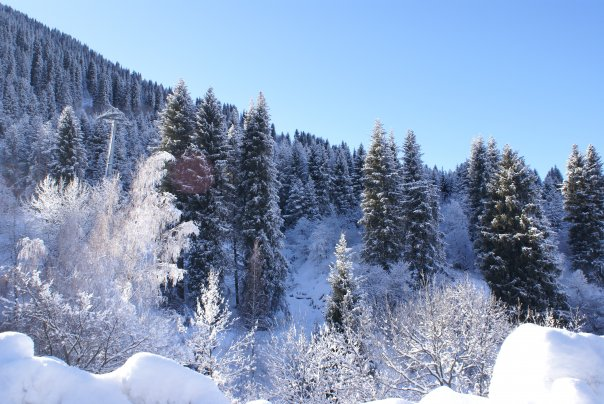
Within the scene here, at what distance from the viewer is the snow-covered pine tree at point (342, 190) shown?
2044 inches

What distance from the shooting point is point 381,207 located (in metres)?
32.6

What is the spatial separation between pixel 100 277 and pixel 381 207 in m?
23.0

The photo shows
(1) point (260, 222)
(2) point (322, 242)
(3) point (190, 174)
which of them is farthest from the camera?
(2) point (322, 242)

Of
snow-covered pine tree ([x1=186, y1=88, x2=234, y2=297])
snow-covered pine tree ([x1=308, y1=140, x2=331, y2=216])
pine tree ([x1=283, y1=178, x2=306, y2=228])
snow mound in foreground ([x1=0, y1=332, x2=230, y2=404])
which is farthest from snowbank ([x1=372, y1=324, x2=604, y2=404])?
snow-covered pine tree ([x1=308, y1=140, x2=331, y2=216])

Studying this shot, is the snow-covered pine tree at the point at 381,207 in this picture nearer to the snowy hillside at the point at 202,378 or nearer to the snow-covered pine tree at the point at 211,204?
the snow-covered pine tree at the point at 211,204

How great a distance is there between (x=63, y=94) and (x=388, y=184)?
4072 inches

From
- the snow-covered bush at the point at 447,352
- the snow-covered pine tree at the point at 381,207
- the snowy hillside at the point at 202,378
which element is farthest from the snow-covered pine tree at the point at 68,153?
the snowy hillside at the point at 202,378

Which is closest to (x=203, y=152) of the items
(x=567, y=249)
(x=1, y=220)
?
(x=1, y=220)

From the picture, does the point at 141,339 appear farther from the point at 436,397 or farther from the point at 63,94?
the point at 63,94

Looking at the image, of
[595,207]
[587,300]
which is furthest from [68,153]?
[595,207]

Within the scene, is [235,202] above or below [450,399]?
above

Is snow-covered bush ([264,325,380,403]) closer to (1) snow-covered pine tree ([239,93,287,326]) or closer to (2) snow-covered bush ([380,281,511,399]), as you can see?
(2) snow-covered bush ([380,281,511,399])

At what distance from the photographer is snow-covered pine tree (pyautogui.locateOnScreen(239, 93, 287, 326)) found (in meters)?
27.6

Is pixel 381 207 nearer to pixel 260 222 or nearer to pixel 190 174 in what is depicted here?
pixel 260 222
